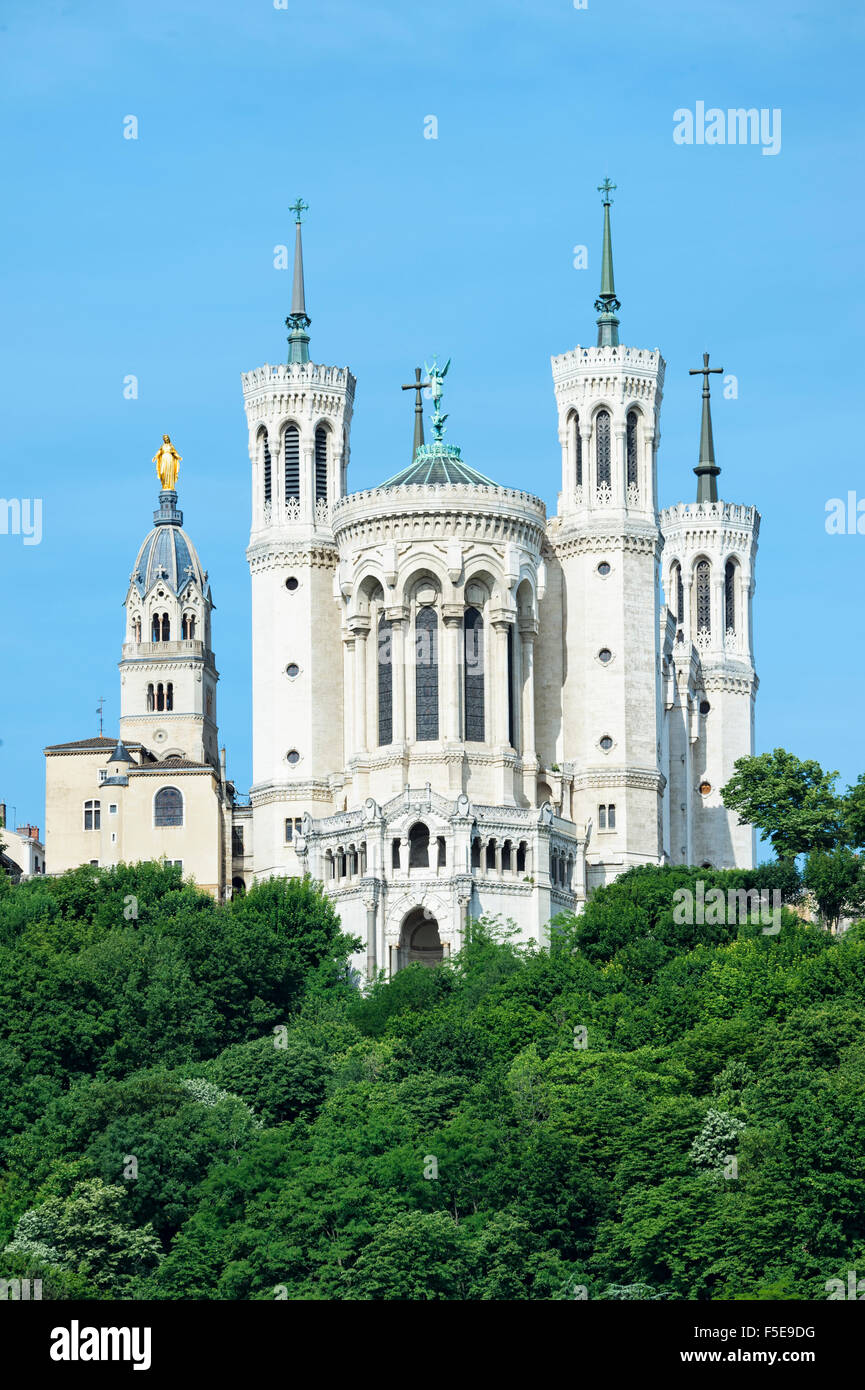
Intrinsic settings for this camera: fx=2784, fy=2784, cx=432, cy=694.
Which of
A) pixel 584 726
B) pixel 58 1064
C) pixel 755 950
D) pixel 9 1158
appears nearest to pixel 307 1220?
pixel 9 1158

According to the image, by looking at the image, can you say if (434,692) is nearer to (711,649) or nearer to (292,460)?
(292,460)

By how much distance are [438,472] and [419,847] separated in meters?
15.3

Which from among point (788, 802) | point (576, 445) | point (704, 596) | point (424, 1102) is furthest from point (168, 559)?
point (424, 1102)

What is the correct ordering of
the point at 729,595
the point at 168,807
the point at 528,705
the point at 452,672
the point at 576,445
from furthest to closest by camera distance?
the point at 729,595 → the point at 168,807 → the point at 576,445 → the point at 528,705 → the point at 452,672

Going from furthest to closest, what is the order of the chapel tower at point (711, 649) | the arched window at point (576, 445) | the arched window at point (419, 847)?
the chapel tower at point (711, 649)
the arched window at point (576, 445)
the arched window at point (419, 847)

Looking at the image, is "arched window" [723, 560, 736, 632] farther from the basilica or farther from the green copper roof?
the green copper roof

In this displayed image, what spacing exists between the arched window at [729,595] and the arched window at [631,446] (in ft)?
79.5

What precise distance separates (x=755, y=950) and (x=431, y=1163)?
1965 centimetres

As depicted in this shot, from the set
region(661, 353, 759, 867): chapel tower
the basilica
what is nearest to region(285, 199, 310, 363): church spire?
the basilica

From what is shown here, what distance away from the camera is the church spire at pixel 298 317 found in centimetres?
11856

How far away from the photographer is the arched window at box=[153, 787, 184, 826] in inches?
4530

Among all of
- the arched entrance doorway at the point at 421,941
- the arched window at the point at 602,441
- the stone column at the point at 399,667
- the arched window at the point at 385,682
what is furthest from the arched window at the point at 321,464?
the arched entrance doorway at the point at 421,941

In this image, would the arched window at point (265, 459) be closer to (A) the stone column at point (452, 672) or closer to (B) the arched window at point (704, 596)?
(A) the stone column at point (452, 672)

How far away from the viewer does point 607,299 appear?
119188 mm
